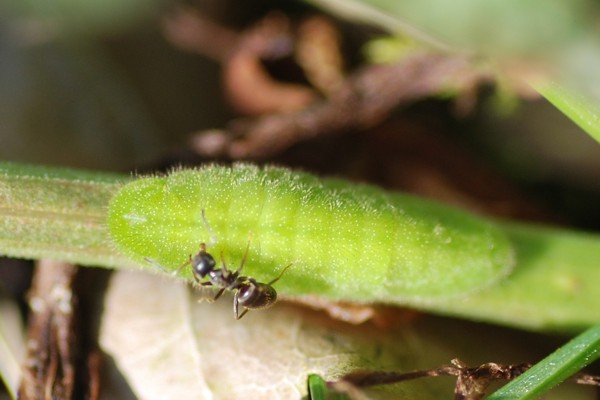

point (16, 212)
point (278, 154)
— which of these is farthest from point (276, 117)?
point (16, 212)

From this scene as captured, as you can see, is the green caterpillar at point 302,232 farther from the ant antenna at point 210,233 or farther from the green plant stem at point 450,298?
the green plant stem at point 450,298

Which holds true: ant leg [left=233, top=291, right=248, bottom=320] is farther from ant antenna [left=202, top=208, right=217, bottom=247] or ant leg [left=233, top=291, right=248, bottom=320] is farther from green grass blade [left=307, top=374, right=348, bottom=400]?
green grass blade [left=307, top=374, right=348, bottom=400]

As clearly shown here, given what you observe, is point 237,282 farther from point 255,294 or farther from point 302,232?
point 302,232

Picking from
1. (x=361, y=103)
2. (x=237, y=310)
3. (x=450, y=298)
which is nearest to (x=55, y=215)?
(x=237, y=310)

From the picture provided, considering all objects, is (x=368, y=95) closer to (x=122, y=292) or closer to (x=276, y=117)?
(x=276, y=117)

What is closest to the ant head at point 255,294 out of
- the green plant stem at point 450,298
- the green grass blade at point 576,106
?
the green plant stem at point 450,298

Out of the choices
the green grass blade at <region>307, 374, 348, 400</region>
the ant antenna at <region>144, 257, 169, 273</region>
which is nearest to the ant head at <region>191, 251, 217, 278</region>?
the ant antenna at <region>144, 257, 169, 273</region>
